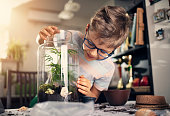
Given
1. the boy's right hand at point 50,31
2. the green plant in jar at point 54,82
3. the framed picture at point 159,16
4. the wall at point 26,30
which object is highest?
the wall at point 26,30

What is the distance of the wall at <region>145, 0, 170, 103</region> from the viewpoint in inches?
47.4

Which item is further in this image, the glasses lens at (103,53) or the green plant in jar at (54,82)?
the glasses lens at (103,53)

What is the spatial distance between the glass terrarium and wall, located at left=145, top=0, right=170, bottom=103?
783 mm

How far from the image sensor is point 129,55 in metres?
2.10

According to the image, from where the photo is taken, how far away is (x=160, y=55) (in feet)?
4.25

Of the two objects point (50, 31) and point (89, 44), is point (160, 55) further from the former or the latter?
point (50, 31)

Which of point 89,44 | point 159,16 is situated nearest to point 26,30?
point 159,16

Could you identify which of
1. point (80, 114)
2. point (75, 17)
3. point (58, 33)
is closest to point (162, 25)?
point (58, 33)

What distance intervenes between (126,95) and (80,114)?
52cm

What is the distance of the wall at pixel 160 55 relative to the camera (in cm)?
120

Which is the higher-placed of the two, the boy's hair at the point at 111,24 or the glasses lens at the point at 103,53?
the boy's hair at the point at 111,24

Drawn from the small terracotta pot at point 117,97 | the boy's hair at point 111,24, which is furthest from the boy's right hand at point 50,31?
the small terracotta pot at point 117,97

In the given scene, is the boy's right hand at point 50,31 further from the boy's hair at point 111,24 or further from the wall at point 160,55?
the wall at point 160,55

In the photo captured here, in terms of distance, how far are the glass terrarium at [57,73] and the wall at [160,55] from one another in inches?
30.8
